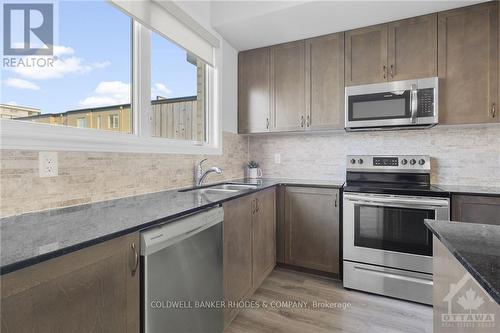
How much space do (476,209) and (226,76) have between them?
8.39 ft

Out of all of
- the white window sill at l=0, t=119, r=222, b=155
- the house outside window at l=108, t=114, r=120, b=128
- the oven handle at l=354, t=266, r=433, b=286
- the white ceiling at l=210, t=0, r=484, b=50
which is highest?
the white ceiling at l=210, t=0, r=484, b=50

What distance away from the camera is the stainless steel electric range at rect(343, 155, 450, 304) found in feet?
6.73

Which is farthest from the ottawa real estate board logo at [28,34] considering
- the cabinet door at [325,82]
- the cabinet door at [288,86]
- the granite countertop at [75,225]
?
the cabinet door at [325,82]

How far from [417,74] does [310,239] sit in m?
1.81

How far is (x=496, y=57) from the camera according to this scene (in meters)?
2.07

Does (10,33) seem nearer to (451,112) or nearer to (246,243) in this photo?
(246,243)

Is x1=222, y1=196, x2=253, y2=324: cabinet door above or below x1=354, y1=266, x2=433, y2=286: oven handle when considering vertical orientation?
above

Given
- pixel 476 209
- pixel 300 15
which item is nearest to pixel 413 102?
pixel 476 209

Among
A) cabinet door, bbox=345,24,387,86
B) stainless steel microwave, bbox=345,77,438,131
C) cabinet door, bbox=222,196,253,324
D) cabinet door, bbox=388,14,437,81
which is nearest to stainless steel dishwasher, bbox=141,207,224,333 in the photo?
cabinet door, bbox=222,196,253,324

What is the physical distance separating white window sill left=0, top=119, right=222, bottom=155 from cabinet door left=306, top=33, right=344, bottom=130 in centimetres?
151

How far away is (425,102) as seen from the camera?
223cm

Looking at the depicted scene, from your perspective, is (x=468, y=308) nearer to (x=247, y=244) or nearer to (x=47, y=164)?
(x=247, y=244)

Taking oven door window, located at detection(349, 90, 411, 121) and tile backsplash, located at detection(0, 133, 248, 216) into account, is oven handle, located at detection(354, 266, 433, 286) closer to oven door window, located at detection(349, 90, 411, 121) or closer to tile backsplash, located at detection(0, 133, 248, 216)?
oven door window, located at detection(349, 90, 411, 121)

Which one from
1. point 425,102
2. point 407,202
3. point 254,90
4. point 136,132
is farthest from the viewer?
point 254,90
